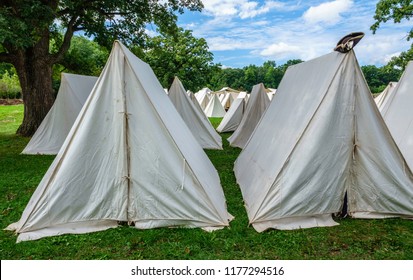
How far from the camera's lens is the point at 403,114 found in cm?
595

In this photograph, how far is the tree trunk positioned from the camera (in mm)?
11344

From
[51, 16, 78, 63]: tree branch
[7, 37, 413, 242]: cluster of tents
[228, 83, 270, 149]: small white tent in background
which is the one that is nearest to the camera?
[7, 37, 413, 242]: cluster of tents

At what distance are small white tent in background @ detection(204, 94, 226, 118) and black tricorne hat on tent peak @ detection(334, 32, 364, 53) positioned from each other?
67.9ft

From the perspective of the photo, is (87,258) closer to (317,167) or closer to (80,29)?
(317,167)

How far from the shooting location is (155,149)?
3902mm

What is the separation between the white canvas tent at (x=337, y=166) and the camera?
13.0ft

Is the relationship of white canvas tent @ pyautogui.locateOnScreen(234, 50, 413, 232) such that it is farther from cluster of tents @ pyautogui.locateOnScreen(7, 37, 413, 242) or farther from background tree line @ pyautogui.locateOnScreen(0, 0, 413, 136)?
background tree line @ pyautogui.locateOnScreen(0, 0, 413, 136)

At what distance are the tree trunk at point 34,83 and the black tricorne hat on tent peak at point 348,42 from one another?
11.2 metres

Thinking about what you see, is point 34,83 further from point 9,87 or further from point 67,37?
point 9,87

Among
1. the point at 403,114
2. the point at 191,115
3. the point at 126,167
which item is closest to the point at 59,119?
the point at 191,115

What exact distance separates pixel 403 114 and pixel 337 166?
3007 millimetres

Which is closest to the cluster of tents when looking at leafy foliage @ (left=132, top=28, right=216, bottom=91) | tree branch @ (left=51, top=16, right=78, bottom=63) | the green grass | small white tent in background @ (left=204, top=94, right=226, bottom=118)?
the green grass

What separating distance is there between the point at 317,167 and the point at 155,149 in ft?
7.45
